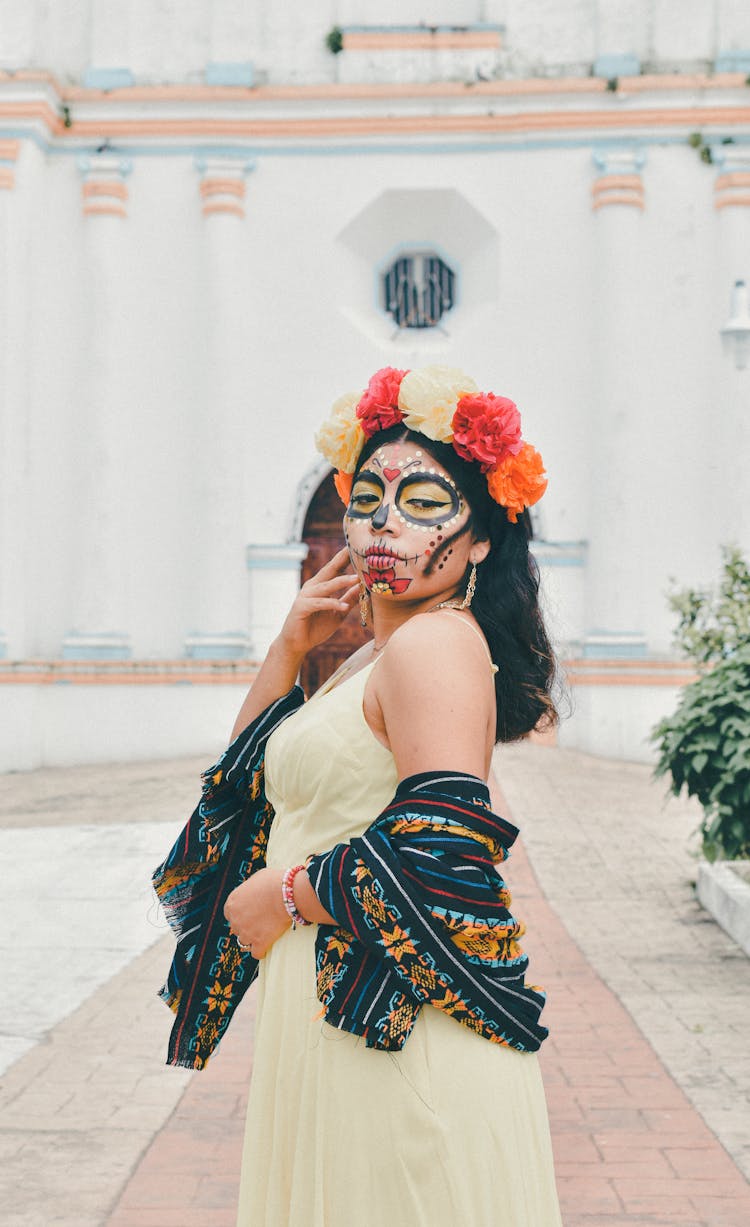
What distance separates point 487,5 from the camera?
631 inches

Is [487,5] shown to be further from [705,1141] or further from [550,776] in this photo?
[705,1141]

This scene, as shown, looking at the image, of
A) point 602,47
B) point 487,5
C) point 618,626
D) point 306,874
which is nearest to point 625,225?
point 602,47

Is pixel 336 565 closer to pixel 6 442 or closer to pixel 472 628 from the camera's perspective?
pixel 472 628

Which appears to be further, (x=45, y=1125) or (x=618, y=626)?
(x=618, y=626)

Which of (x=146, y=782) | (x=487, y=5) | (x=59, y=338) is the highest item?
(x=487, y=5)

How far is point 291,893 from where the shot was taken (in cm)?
210

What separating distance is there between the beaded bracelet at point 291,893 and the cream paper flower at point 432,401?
0.75 m

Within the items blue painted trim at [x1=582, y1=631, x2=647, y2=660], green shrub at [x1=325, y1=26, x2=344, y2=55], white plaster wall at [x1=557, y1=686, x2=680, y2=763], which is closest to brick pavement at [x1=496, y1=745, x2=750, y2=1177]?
white plaster wall at [x1=557, y1=686, x2=680, y2=763]

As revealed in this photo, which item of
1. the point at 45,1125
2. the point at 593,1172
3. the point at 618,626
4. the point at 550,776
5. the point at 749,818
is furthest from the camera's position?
the point at 618,626

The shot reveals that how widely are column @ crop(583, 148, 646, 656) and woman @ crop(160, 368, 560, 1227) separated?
1339cm

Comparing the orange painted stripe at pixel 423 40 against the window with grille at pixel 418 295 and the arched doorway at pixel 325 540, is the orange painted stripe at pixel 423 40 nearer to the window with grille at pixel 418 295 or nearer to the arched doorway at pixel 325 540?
the window with grille at pixel 418 295

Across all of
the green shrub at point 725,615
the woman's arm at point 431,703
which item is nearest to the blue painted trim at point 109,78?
the green shrub at point 725,615

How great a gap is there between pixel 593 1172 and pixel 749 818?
3991 mm

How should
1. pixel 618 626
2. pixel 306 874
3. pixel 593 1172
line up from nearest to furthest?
pixel 306 874
pixel 593 1172
pixel 618 626
